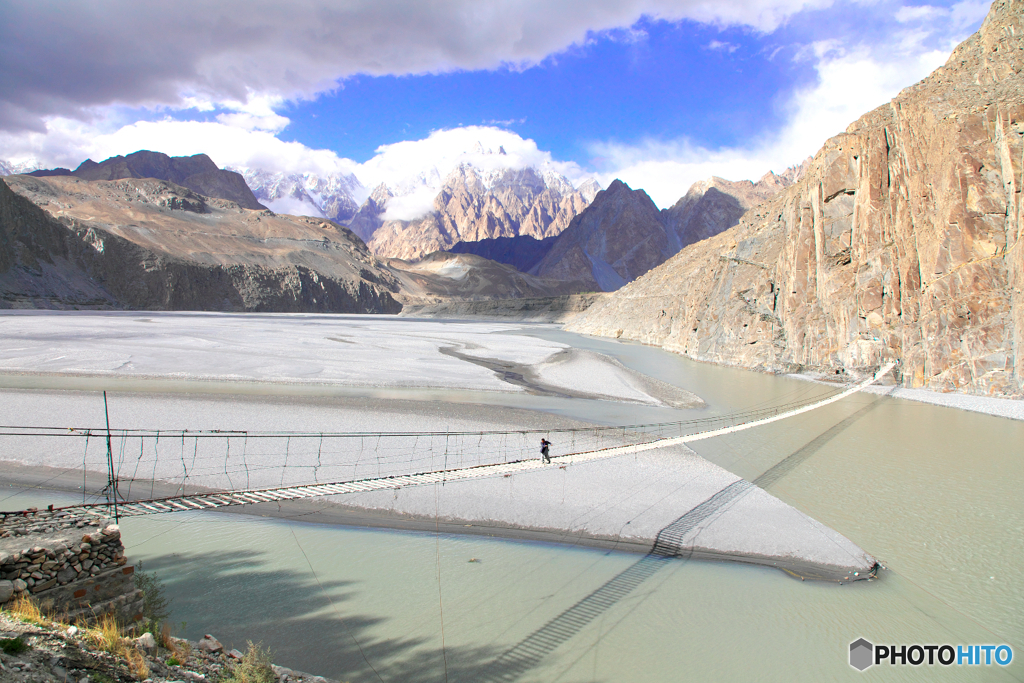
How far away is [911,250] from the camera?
30.7m

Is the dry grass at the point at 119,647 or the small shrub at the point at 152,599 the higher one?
the dry grass at the point at 119,647

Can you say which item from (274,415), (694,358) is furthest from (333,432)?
(694,358)

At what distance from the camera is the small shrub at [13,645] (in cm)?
508

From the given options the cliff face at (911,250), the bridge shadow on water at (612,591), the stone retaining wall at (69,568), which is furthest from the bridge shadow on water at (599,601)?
the cliff face at (911,250)

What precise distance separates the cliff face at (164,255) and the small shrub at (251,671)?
88126 millimetres

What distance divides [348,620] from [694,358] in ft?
147

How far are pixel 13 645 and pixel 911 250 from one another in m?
39.4

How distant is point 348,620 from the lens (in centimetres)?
871

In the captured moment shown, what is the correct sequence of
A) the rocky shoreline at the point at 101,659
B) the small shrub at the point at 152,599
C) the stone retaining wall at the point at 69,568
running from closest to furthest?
the rocky shoreline at the point at 101,659 < the stone retaining wall at the point at 69,568 < the small shrub at the point at 152,599

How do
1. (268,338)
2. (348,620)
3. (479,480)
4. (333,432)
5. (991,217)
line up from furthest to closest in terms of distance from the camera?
(268,338) < (991,217) < (333,432) < (479,480) < (348,620)

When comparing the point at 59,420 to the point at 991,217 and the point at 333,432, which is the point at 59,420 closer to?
the point at 333,432

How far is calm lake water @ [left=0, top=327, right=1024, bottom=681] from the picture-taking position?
784cm

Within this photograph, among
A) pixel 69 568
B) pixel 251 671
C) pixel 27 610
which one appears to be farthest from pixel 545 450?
pixel 27 610

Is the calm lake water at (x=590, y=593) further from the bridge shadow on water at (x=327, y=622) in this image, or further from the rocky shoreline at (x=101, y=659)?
the rocky shoreline at (x=101, y=659)
